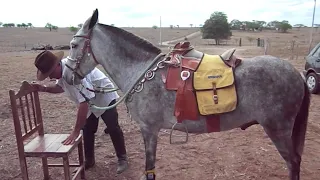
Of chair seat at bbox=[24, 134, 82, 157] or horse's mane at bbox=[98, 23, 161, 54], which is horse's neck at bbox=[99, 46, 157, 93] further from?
chair seat at bbox=[24, 134, 82, 157]

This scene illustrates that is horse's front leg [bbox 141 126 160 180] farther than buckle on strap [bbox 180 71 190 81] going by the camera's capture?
Yes

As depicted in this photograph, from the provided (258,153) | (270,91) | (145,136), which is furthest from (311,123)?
(145,136)

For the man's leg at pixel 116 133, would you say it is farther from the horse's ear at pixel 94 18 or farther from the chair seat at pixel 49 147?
the horse's ear at pixel 94 18

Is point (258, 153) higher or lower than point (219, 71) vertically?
lower

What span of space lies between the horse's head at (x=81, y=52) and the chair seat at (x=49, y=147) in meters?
0.71

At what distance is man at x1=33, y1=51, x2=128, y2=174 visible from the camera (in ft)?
10.5

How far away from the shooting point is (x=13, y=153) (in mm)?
4473

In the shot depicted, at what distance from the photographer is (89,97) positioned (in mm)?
3387

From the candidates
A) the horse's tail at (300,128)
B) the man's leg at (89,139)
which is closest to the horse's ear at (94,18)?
the man's leg at (89,139)

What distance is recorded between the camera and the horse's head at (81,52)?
2979 millimetres

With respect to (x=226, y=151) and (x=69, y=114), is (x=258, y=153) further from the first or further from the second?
(x=69, y=114)

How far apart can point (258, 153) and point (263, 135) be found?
0.81 meters

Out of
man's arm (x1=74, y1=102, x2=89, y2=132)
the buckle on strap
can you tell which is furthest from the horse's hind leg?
man's arm (x1=74, y1=102, x2=89, y2=132)

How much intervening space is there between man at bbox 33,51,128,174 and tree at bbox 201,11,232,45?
135 feet
